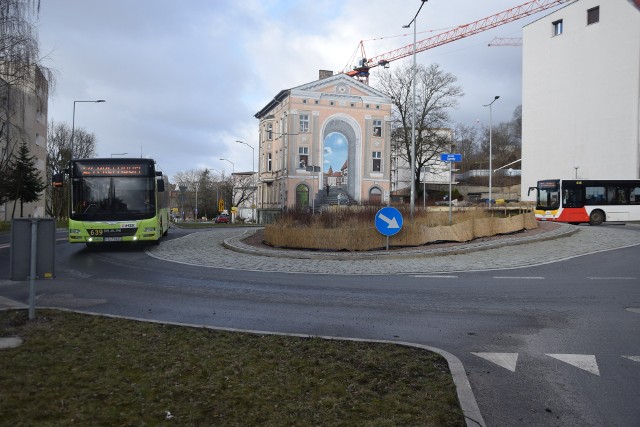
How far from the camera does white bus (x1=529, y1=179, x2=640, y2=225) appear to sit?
33438mm

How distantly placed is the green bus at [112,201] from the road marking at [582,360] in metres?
15.2

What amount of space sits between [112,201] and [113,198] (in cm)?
11

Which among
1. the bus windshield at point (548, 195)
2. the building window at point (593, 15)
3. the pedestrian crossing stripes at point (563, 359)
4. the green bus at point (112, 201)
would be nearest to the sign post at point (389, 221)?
the green bus at point (112, 201)

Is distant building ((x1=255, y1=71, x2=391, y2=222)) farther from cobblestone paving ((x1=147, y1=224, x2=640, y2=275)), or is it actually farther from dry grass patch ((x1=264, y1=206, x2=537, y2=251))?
cobblestone paving ((x1=147, y1=224, x2=640, y2=275))

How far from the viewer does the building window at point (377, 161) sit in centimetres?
6138

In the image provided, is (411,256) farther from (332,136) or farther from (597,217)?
(332,136)

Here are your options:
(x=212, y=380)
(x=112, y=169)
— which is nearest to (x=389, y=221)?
(x=112, y=169)

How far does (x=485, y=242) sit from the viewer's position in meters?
19.9

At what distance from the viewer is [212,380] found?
4.89 metres

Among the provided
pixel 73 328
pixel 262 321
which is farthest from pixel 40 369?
pixel 262 321

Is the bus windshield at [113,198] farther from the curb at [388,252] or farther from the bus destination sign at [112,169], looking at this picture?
the curb at [388,252]

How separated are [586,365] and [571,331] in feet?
5.64

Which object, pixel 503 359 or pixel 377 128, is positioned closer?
pixel 503 359

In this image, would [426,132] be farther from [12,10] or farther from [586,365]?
[586,365]
